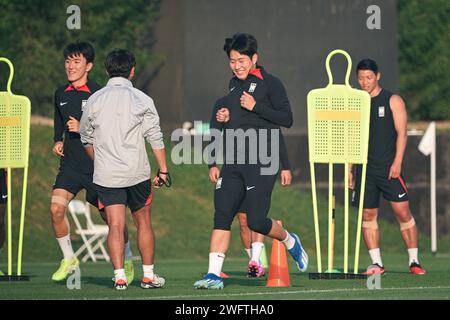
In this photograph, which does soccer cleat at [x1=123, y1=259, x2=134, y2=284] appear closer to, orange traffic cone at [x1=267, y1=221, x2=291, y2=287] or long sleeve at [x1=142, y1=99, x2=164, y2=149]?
orange traffic cone at [x1=267, y1=221, x2=291, y2=287]

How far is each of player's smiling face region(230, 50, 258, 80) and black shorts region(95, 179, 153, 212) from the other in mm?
1493

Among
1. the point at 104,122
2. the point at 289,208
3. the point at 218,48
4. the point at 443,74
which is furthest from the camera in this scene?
the point at 443,74

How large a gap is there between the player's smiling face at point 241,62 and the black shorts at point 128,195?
58.8 inches

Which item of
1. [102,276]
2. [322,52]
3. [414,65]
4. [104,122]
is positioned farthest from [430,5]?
[104,122]

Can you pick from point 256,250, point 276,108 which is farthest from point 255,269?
point 276,108

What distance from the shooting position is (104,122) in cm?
1443

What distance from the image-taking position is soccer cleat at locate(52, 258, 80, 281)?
16.4m

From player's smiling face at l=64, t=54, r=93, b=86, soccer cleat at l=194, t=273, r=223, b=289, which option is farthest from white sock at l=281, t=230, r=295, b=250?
player's smiling face at l=64, t=54, r=93, b=86

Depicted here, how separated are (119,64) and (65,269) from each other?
9.46 ft

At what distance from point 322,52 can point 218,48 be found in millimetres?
2501

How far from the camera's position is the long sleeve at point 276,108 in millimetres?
15070

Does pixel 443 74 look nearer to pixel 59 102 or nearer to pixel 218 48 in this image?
pixel 218 48

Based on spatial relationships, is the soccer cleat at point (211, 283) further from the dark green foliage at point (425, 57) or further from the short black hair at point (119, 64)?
the dark green foliage at point (425, 57)

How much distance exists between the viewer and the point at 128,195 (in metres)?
14.7
